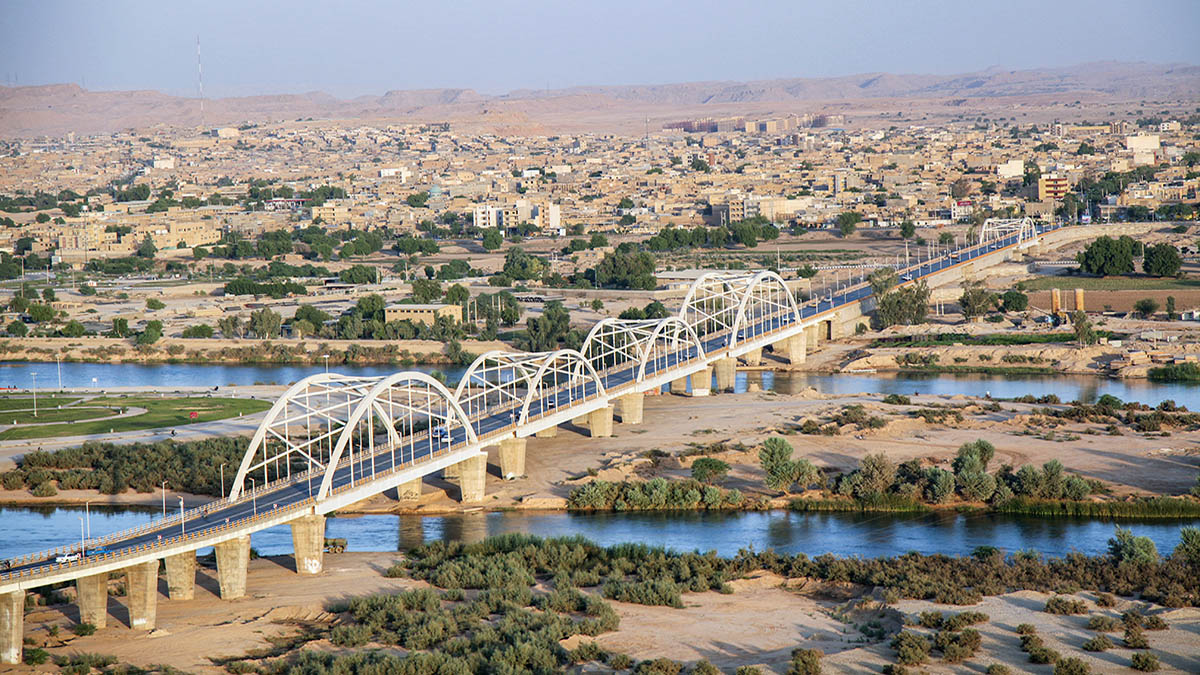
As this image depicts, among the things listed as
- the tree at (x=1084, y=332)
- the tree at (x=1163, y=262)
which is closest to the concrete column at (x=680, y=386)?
the tree at (x=1084, y=332)

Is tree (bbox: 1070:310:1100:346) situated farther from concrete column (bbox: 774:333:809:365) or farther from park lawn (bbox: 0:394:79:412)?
park lawn (bbox: 0:394:79:412)

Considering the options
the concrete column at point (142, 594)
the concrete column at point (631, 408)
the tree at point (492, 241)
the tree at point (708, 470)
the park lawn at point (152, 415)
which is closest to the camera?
the concrete column at point (142, 594)

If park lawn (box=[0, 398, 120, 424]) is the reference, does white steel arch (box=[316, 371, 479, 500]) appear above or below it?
above

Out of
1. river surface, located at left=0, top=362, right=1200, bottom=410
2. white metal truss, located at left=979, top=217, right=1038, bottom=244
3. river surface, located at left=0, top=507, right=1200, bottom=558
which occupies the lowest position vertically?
river surface, located at left=0, top=362, right=1200, bottom=410

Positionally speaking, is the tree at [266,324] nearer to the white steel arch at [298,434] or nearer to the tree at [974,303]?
the white steel arch at [298,434]

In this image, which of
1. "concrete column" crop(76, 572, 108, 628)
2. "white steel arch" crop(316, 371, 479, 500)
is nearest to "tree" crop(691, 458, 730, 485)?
"white steel arch" crop(316, 371, 479, 500)

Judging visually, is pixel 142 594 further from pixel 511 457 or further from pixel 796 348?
pixel 796 348

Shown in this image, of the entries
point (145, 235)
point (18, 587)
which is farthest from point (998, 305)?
point (145, 235)
